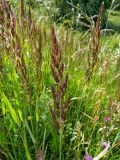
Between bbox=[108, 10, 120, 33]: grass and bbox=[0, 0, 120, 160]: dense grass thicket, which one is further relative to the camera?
bbox=[108, 10, 120, 33]: grass

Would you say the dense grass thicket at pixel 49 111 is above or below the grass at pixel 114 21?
above

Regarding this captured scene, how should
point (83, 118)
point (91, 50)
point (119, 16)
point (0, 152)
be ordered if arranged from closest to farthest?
point (91, 50)
point (0, 152)
point (83, 118)
point (119, 16)

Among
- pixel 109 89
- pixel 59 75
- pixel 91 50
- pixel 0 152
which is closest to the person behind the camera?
pixel 59 75

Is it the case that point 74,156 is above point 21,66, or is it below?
below

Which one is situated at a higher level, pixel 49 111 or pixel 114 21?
pixel 49 111

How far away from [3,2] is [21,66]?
1.44 ft

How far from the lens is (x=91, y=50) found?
62.8 inches

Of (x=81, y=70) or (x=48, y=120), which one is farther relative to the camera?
(x=81, y=70)

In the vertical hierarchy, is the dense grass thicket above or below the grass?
above

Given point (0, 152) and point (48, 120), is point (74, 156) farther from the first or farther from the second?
point (0, 152)

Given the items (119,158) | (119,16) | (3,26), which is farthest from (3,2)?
(119,16)

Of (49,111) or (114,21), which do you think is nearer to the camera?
(49,111)

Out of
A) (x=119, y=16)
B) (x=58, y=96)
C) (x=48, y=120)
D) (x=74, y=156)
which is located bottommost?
(x=119, y=16)

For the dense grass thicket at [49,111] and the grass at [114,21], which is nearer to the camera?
the dense grass thicket at [49,111]
